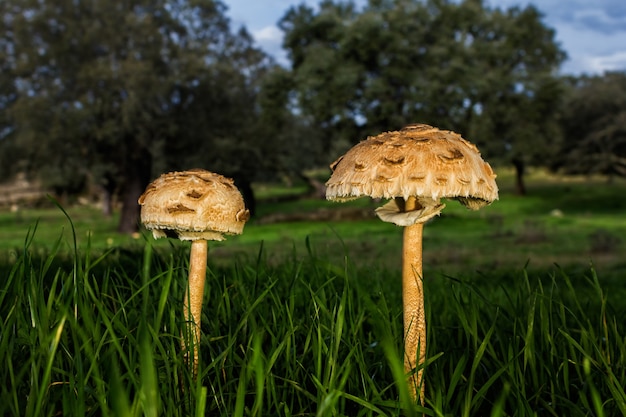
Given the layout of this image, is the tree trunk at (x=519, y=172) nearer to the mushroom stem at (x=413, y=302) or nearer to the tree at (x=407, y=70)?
the tree at (x=407, y=70)

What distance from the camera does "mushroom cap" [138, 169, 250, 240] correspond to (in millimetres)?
2812

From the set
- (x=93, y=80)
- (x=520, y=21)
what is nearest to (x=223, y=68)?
(x=93, y=80)

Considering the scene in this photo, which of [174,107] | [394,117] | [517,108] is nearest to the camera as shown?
[174,107]

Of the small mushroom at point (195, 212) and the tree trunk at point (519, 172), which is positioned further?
the tree trunk at point (519, 172)

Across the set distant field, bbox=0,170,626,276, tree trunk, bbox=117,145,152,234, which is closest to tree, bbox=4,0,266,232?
tree trunk, bbox=117,145,152,234

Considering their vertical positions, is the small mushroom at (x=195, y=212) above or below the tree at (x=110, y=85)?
below

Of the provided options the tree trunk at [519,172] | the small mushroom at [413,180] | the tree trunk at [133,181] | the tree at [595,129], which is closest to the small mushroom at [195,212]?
the small mushroom at [413,180]

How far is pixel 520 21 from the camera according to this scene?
35.0m

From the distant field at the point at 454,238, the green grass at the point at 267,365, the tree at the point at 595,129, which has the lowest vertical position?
the distant field at the point at 454,238

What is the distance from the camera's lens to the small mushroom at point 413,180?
243 cm

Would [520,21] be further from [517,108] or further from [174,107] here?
[174,107]

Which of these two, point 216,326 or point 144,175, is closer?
point 216,326

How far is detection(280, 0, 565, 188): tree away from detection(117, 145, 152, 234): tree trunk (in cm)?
865

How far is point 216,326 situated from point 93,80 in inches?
828
